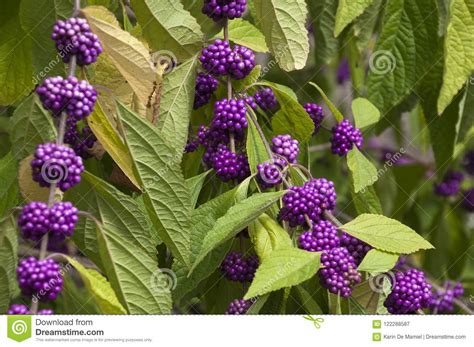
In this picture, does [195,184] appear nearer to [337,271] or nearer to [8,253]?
[337,271]

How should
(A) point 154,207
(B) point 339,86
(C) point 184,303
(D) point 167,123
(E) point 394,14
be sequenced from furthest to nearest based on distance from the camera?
(B) point 339,86, (E) point 394,14, (C) point 184,303, (D) point 167,123, (A) point 154,207

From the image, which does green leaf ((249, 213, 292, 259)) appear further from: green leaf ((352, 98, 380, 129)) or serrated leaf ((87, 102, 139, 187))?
green leaf ((352, 98, 380, 129))

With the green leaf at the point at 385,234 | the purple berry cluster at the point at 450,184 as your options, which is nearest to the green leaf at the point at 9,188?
the green leaf at the point at 385,234

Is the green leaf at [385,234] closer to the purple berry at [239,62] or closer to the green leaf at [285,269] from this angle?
the green leaf at [285,269]

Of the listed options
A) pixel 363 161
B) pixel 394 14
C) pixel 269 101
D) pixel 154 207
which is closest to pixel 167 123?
pixel 154 207

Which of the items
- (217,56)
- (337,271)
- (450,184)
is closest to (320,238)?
(337,271)
